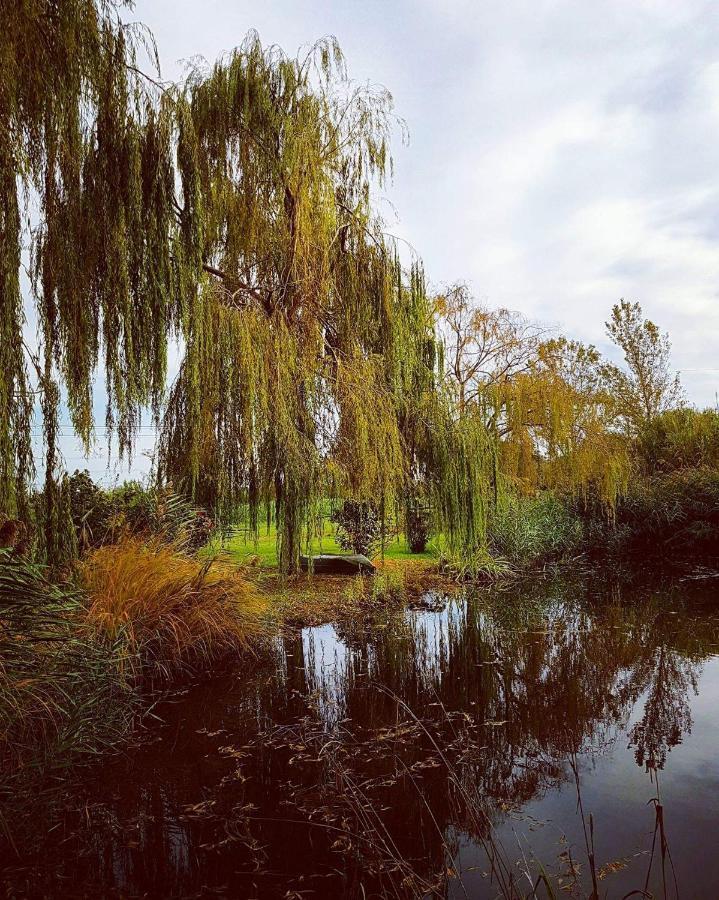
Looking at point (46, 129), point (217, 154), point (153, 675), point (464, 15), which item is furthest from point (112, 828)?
point (464, 15)

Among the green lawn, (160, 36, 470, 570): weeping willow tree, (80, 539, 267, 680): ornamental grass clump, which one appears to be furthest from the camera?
the green lawn

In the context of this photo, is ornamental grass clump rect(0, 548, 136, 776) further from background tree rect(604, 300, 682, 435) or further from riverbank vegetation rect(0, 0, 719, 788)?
background tree rect(604, 300, 682, 435)

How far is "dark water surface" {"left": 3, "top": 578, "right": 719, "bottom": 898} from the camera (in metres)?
2.34

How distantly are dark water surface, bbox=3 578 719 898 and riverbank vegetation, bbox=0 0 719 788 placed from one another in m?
0.56

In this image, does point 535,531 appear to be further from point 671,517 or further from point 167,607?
point 167,607

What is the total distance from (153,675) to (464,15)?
6.17 m

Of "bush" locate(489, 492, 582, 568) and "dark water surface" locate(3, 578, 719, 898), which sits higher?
A: "bush" locate(489, 492, 582, 568)

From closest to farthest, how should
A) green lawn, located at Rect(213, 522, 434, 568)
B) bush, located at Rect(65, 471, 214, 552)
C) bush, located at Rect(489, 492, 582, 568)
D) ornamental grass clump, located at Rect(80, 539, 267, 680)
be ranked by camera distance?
ornamental grass clump, located at Rect(80, 539, 267, 680)
bush, located at Rect(65, 471, 214, 552)
green lawn, located at Rect(213, 522, 434, 568)
bush, located at Rect(489, 492, 582, 568)

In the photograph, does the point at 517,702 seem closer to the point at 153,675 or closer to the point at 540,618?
the point at 153,675

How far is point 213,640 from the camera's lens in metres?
5.27

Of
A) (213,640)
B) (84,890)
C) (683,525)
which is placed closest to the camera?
(84,890)

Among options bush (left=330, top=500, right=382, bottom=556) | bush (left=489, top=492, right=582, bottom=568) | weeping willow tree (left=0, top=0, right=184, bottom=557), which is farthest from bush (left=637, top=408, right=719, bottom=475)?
weeping willow tree (left=0, top=0, right=184, bottom=557)

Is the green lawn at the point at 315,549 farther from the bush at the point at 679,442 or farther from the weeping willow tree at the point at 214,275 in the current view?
the bush at the point at 679,442

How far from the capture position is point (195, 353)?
150 inches
